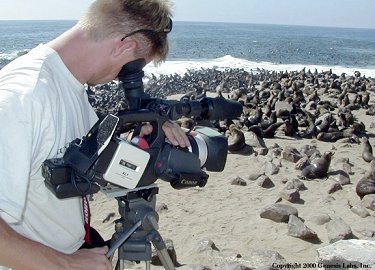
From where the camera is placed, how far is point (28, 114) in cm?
169

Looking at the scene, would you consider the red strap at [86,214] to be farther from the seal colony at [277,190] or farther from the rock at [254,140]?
the rock at [254,140]

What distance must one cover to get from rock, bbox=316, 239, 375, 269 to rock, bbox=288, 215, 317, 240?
103 centimetres

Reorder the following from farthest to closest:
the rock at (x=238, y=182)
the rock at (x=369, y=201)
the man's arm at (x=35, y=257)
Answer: the rock at (x=238, y=182), the rock at (x=369, y=201), the man's arm at (x=35, y=257)

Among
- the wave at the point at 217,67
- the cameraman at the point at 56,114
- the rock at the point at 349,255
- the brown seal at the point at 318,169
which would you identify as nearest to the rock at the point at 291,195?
the brown seal at the point at 318,169

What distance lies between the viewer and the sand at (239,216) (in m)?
4.46

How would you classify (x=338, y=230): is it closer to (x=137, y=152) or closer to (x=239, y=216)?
(x=239, y=216)

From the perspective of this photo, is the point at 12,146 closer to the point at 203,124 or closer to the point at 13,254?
the point at 13,254

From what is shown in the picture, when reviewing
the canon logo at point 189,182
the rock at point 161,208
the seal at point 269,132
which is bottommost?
the seal at point 269,132

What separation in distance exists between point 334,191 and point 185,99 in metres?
4.24

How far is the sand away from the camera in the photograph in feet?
14.6

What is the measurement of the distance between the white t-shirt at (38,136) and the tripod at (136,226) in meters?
0.23

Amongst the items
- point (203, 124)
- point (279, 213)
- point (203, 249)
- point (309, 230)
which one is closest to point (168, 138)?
point (203, 124)

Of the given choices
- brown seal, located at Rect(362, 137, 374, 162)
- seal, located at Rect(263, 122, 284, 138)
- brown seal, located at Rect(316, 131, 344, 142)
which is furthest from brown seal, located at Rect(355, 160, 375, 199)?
seal, located at Rect(263, 122, 284, 138)

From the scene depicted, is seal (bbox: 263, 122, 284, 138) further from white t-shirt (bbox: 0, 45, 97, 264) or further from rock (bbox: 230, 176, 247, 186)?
white t-shirt (bbox: 0, 45, 97, 264)
